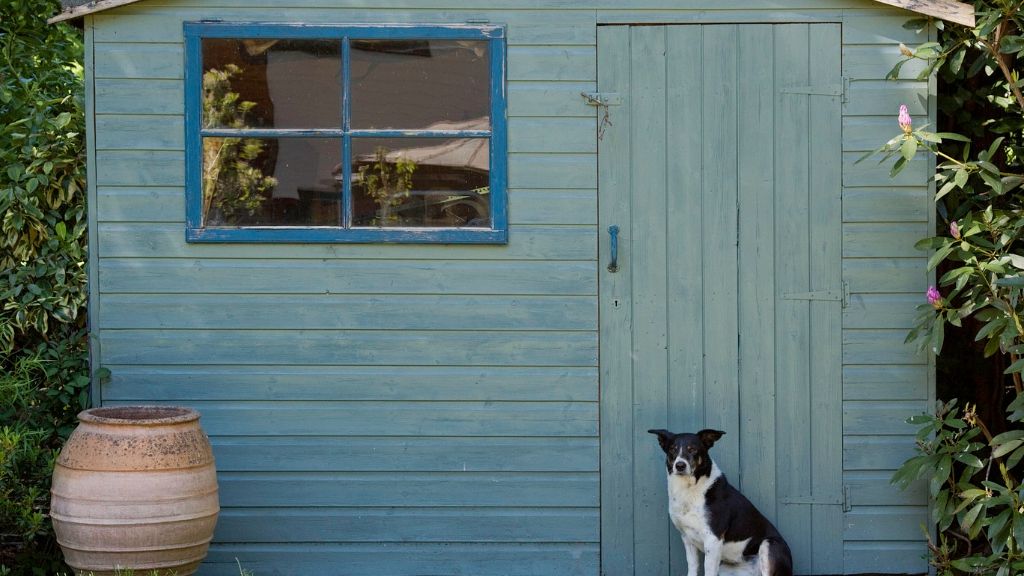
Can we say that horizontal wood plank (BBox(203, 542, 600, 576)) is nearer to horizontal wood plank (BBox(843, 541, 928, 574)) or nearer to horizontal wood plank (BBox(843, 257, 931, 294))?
horizontal wood plank (BBox(843, 541, 928, 574))

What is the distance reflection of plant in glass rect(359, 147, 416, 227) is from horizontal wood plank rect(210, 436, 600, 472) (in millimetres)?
990

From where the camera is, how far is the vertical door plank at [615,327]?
16.0 ft

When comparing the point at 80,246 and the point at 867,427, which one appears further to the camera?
the point at 80,246

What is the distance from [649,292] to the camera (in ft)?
16.0

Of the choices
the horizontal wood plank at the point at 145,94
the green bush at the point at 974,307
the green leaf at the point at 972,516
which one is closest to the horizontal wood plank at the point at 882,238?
the green bush at the point at 974,307

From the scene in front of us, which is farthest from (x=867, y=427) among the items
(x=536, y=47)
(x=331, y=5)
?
(x=331, y=5)

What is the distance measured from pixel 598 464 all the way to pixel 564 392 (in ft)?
1.16

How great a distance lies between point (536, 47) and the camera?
4.87 metres

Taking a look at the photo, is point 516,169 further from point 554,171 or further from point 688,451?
point 688,451

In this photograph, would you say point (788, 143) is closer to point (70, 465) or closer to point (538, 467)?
point (538, 467)

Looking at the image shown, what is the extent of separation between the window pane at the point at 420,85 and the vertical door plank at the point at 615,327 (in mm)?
546

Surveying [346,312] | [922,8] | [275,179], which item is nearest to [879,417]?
[922,8]

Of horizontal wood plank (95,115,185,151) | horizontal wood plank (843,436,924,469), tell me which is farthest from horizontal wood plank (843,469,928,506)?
horizontal wood plank (95,115,185,151)

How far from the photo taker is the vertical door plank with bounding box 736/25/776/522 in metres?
4.86
